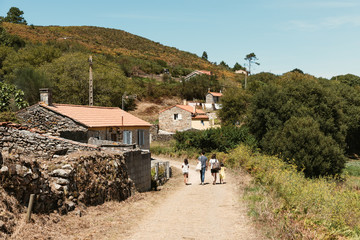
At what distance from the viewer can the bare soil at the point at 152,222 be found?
29.9 ft

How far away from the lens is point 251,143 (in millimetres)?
38500

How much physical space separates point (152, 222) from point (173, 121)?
152 feet

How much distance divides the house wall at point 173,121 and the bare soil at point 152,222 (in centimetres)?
4090

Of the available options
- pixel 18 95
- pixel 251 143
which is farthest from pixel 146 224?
pixel 251 143

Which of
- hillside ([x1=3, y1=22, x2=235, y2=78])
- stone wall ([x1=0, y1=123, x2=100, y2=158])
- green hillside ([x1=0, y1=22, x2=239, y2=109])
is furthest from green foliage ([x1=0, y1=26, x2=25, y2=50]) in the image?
stone wall ([x1=0, y1=123, x2=100, y2=158])

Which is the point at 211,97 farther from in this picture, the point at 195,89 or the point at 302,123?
the point at 302,123

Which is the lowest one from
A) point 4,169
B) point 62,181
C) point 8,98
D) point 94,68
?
point 62,181

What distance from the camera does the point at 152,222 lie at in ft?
36.3

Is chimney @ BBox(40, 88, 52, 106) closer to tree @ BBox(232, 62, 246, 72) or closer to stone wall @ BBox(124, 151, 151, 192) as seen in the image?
stone wall @ BBox(124, 151, 151, 192)

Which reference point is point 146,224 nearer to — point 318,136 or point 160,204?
point 160,204

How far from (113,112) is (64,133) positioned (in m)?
8.99

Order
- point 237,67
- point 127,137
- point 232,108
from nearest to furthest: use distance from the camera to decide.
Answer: point 127,137
point 232,108
point 237,67

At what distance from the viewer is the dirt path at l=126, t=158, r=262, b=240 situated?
9602 mm

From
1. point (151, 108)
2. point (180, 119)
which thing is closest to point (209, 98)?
point (151, 108)
